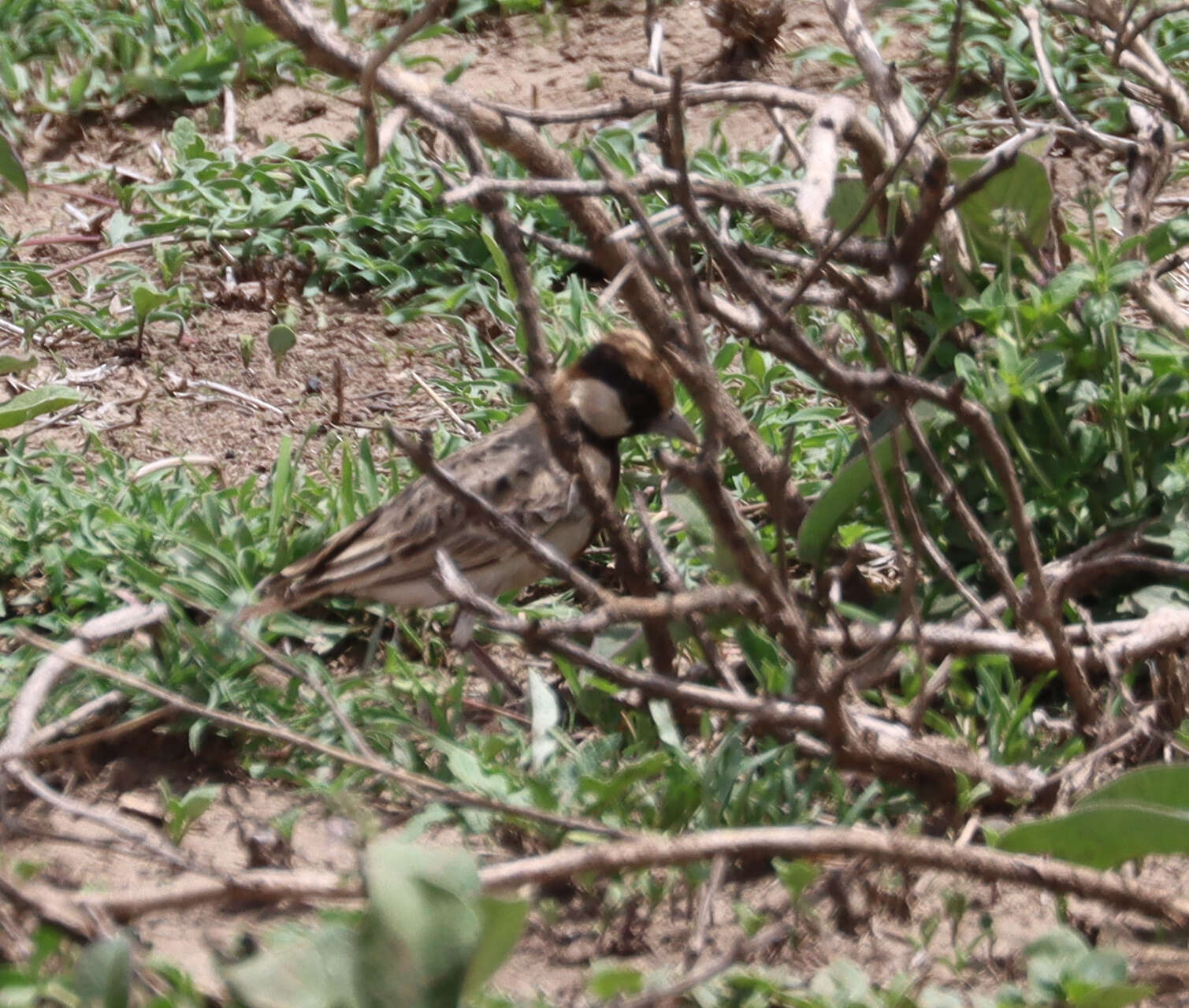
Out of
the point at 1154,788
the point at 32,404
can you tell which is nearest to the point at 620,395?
the point at 32,404

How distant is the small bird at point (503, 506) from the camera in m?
4.02

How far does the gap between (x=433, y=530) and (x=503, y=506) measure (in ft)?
0.83

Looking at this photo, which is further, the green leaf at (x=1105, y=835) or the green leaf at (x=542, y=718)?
the green leaf at (x=542, y=718)

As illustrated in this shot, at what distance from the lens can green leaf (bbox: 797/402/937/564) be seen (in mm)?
3227

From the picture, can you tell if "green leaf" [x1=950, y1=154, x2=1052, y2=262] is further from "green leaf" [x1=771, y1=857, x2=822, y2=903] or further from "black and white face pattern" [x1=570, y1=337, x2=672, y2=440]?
"green leaf" [x1=771, y1=857, x2=822, y2=903]

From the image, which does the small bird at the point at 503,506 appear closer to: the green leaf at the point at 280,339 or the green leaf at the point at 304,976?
the green leaf at the point at 280,339

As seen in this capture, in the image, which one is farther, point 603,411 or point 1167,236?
point 603,411

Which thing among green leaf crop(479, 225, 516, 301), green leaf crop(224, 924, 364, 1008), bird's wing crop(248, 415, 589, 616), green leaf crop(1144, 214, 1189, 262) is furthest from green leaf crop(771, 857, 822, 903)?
green leaf crop(479, 225, 516, 301)

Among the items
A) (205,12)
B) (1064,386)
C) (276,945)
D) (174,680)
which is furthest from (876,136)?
(205,12)

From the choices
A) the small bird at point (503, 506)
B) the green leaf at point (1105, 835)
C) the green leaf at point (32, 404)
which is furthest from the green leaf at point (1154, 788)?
the green leaf at point (32, 404)

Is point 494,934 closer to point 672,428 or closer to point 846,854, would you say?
point 846,854

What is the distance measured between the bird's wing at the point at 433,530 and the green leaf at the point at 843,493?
2.16ft

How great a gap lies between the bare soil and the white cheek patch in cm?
78

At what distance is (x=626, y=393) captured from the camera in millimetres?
4438
